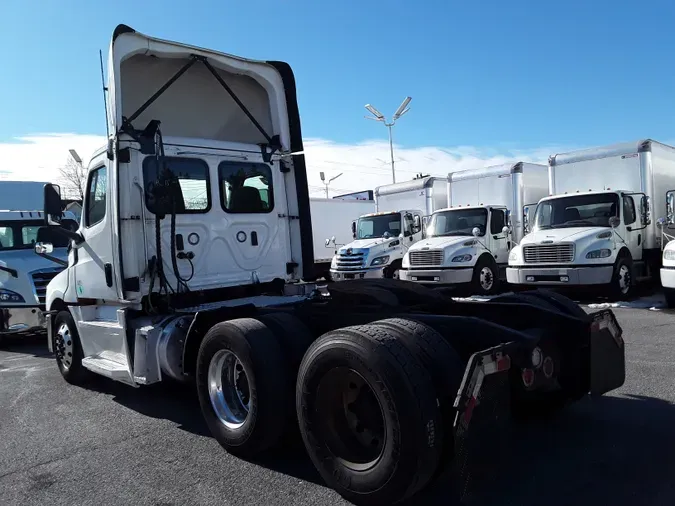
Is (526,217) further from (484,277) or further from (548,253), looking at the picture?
(548,253)

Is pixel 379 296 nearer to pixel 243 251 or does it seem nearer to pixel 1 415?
pixel 243 251

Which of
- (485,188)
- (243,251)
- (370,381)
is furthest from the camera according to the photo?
(485,188)

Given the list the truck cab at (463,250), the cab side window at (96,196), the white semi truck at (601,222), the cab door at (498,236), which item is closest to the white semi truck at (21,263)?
the cab side window at (96,196)

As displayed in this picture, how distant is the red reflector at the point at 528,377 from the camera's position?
3654 millimetres

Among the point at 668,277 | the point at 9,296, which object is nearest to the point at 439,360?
the point at 668,277

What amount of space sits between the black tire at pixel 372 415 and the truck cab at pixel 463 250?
1090 centimetres

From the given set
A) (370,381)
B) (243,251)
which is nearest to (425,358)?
(370,381)

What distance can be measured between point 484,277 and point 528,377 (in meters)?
11.3

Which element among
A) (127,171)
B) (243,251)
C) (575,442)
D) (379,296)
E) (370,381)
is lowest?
(575,442)

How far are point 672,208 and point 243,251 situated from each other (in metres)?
10.2

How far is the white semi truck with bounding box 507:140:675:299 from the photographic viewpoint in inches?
477

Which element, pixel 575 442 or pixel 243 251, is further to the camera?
pixel 243 251

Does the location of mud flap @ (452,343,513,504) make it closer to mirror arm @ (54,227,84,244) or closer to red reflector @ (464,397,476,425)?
red reflector @ (464,397,476,425)

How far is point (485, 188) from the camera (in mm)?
16234
